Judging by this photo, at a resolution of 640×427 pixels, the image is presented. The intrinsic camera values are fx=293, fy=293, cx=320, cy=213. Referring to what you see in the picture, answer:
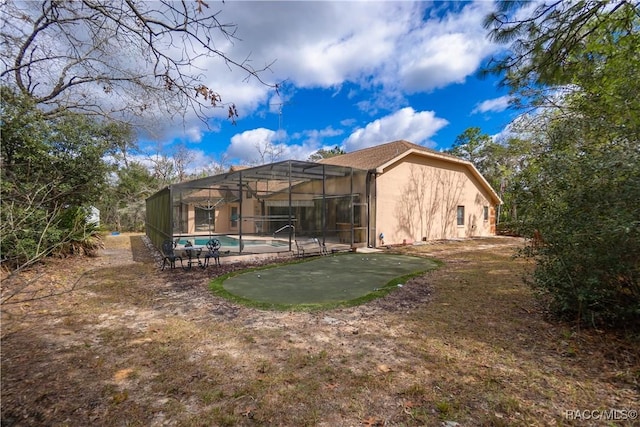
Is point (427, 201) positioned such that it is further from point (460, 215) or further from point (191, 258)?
point (191, 258)

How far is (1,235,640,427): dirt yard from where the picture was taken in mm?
2346

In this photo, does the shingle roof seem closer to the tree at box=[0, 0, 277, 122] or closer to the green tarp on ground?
the green tarp on ground

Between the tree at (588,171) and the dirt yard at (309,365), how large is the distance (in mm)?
596

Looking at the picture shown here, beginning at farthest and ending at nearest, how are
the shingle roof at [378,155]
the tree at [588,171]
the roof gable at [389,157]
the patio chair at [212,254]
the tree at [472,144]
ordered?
the tree at [472,144] < the shingle roof at [378,155] < the roof gable at [389,157] < the patio chair at [212,254] < the tree at [588,171]

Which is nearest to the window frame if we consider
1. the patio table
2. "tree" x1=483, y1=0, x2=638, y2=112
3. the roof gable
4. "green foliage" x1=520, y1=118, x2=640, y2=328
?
the roof gable

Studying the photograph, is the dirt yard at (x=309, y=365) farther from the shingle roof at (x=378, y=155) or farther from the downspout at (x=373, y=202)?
the shingle roof at (x=378, y=155)

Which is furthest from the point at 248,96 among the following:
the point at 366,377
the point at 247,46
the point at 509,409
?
the point at 509,409

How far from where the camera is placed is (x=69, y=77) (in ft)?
25.6

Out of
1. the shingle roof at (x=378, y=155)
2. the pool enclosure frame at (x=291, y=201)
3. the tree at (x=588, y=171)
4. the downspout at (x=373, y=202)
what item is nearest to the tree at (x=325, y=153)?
the shingle roof at (x=378, y=155)

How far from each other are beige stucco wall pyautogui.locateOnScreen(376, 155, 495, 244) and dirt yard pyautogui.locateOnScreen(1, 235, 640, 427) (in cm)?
845

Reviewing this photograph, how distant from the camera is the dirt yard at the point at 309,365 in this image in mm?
2346

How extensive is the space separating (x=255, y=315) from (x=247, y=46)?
3.77m

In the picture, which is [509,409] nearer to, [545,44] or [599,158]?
[599,158]

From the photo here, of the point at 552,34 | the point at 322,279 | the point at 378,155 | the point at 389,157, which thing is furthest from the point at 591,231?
the point at 378,155
